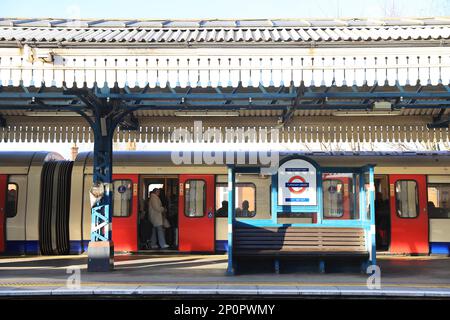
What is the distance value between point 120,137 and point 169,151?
127 centimetres

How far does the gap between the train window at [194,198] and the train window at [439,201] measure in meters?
5.47

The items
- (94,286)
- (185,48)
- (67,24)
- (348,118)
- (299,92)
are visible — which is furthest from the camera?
(348,118)

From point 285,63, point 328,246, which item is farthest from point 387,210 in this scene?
point 285,63

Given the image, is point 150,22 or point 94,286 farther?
point 150,22

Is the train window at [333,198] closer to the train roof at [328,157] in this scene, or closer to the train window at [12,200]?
the train roof at [328,157]

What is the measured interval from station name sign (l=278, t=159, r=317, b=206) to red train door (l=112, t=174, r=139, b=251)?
15.6 feet

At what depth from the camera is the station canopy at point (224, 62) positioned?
29.0 feet

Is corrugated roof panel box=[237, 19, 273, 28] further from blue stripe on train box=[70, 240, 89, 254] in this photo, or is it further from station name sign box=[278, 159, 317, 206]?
blue stripe on train box=[70, 240, 89, 254]

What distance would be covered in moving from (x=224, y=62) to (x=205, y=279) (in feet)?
11.7

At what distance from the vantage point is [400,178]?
13836 millimetres

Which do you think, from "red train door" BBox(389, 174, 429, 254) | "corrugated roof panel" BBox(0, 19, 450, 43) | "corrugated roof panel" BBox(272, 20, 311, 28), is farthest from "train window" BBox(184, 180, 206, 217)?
"red train door" BBox(389, 174, 429, 254)

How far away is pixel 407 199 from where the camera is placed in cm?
1373

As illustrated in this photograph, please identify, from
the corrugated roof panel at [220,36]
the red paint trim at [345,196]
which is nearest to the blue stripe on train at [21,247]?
the red paint trim at [345,196]

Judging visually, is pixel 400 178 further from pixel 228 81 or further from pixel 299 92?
pixel 228 81
